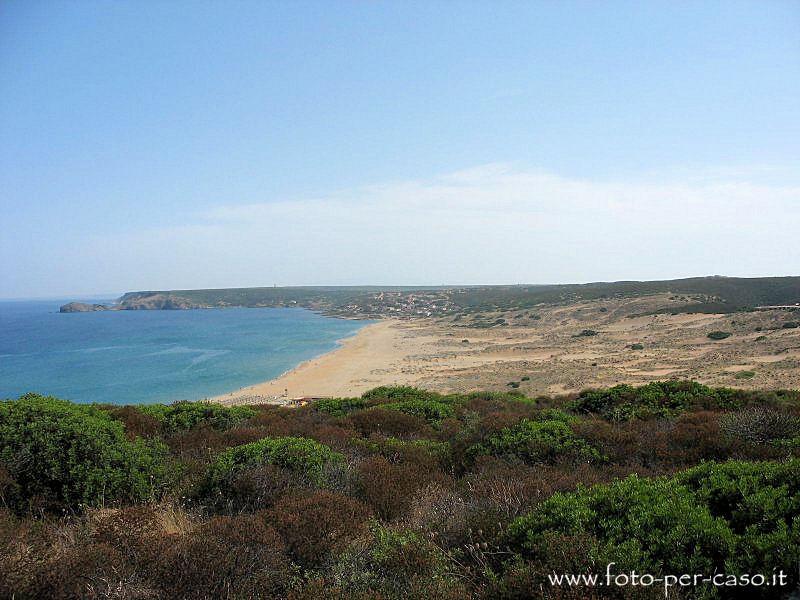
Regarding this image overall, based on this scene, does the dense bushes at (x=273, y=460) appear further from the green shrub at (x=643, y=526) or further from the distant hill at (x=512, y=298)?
the distant hill at (x=512, y=298)

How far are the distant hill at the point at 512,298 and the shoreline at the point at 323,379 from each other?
120 feet

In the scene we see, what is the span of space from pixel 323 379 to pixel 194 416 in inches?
1061

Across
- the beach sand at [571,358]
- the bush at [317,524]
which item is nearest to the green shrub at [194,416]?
the bush at [317,524]

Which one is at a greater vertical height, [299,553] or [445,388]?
[299,553]

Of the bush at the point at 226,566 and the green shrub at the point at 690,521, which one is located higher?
the green shrub at the point at 690,521

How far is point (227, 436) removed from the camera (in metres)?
8.34

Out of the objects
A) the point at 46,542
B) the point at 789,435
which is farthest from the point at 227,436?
the point at 789,435

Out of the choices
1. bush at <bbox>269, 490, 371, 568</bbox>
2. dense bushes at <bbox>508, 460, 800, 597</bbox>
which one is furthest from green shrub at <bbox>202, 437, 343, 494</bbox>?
dense bushes at <bbox>508, 460, 800, 597</bbox>

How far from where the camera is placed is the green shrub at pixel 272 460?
213 inches

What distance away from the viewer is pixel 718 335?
113 ft

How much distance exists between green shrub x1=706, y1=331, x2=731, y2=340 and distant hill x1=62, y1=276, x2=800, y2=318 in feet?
45.7

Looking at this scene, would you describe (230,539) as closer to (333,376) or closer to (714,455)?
(714,455)

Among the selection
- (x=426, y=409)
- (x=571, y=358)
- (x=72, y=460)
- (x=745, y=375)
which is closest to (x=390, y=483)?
(x=72, y=460)

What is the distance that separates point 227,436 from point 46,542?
446cm
